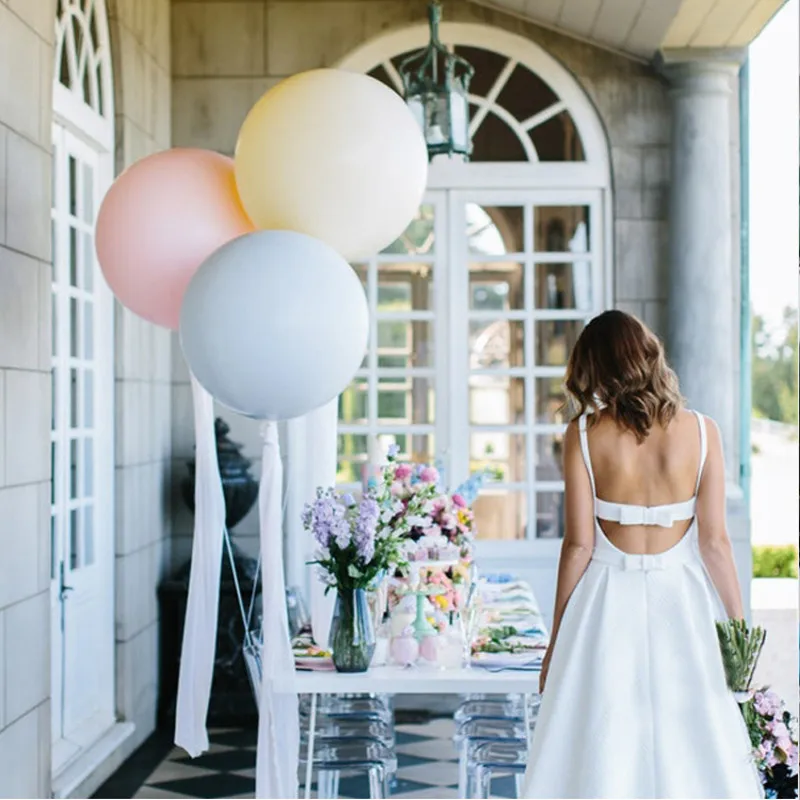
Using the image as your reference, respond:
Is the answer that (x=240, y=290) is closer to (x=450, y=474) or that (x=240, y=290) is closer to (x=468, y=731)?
(x=468, y=731)

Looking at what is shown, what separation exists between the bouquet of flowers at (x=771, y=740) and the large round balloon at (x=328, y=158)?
161 centimetres

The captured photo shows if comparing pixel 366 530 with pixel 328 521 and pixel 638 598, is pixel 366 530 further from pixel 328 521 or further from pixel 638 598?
pixel 638 598

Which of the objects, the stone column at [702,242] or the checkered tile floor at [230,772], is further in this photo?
the stone column at [702,242]

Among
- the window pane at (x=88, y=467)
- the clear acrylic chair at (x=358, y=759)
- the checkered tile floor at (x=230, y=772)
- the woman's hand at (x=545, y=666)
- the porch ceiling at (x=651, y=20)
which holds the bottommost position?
the checkered tile floor at (x=230, y=772)

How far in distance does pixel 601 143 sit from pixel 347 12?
1.39 meters

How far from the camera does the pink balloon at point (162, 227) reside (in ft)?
12.2

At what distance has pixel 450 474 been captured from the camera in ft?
21.7

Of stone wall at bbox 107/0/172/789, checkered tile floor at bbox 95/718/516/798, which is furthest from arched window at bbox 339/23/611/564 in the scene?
checkered tile floor at bbox 95/718/516/798

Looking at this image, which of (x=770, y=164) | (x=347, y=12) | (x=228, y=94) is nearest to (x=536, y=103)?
(x=347, y=12)

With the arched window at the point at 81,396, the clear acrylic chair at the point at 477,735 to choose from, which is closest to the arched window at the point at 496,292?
the arched window at the point at 81,396

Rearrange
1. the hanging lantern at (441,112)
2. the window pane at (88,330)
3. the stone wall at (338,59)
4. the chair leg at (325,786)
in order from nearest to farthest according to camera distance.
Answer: the chair leg at (325,786) → the hanging lantern at (441,112) → the window pane at (88,330) → the stone wall at (338,59)

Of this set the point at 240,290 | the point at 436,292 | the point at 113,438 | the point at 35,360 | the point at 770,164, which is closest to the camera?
the point at 240,290

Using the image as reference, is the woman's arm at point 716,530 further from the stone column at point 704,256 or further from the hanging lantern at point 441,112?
the stone column at point 704,256

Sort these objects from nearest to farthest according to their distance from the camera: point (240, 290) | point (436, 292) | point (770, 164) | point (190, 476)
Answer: point (240, 290), point (190, 476), point (436, 292), point (770, 164)
